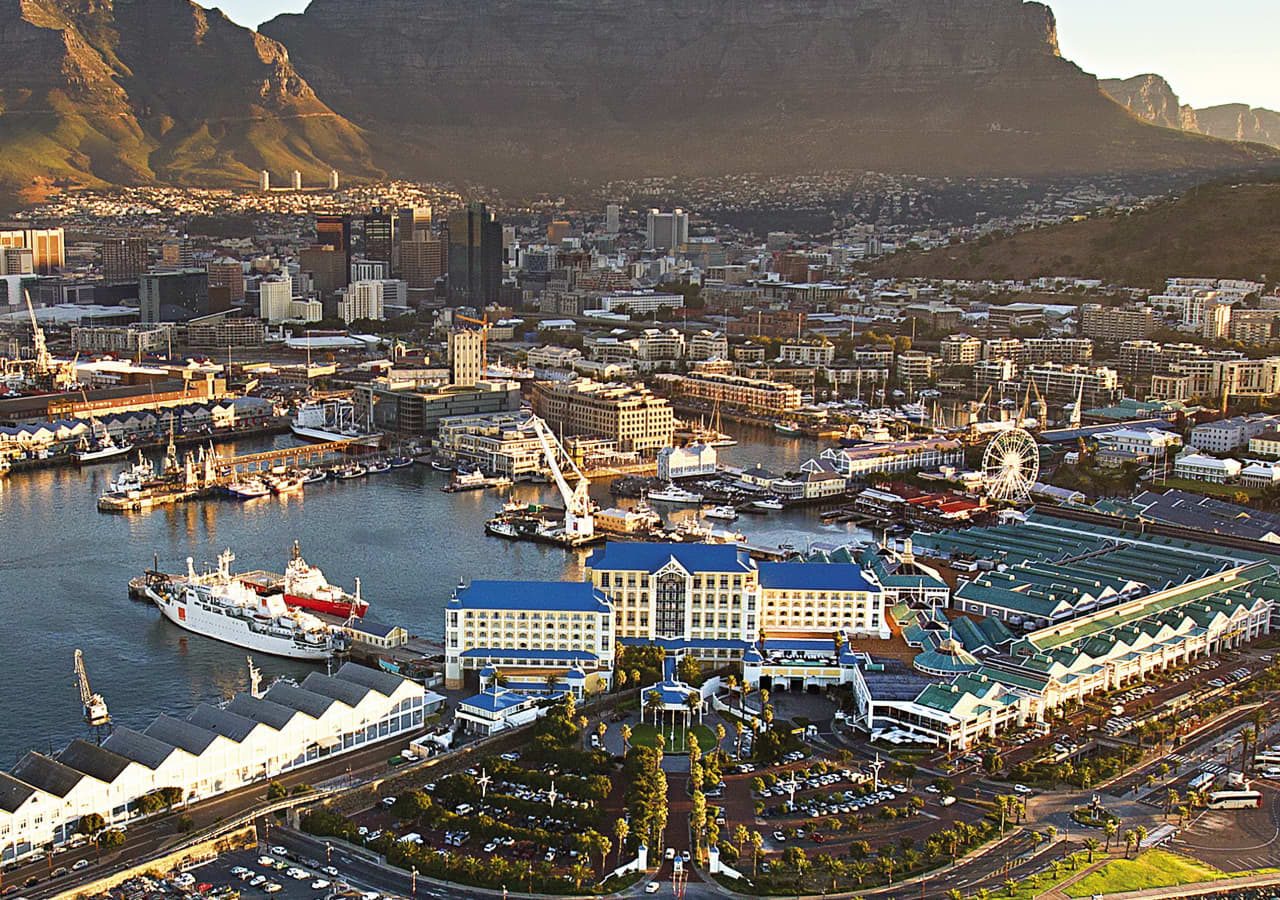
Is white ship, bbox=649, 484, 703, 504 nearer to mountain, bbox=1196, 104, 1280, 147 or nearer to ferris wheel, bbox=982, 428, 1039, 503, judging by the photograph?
ferris wheel, bbox=982, 428, 1039, 503

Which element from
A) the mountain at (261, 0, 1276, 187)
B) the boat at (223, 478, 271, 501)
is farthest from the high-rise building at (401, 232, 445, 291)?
the boat at (223, 478, 271, 501)

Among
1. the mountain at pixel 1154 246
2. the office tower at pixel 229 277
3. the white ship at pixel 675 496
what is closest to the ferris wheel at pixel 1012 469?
the white ship at pixel 675 496

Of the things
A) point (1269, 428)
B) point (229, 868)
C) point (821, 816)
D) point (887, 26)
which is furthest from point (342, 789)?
point (887, 26)

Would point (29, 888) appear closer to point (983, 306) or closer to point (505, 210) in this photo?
point (983, 306)

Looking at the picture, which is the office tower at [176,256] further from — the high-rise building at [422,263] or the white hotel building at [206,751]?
the white hotel building at [206,751]

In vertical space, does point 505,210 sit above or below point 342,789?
above

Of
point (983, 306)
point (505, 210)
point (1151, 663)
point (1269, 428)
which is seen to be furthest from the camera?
point (505, 210)

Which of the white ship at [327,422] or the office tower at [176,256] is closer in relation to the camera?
the white ship at [327,422]
